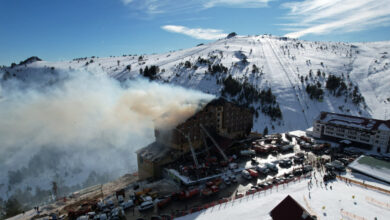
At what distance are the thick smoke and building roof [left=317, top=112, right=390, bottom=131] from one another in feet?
100.0

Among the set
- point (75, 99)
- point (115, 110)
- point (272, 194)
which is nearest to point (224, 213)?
point (272, 194)

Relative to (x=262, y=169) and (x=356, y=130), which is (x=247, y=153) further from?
(x=356, y=130)

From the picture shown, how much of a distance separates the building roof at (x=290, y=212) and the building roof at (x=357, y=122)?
121 feet

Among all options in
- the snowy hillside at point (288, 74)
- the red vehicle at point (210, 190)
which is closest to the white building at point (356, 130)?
the snowy hillside at point (288, 74)

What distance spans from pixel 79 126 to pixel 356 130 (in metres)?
86.2

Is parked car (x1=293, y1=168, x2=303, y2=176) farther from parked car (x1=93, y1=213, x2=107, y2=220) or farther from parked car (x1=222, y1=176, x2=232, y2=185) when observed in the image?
parked car (x1=93, y1=213, x2=107, y2=220)

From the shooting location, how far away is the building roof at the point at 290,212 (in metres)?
22.0

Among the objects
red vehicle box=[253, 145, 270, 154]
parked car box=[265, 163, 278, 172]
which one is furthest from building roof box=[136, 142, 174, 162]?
parked car box=[265, 163, 278, 172]

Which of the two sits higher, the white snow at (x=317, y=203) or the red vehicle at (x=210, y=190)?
the red vehicle at (x=210, y=190)

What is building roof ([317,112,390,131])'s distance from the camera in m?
47.2

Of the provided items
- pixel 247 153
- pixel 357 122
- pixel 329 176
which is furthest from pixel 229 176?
pixel 357 122

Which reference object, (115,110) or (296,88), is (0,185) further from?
(296,88)

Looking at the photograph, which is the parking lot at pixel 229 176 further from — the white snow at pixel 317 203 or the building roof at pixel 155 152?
the building roof at pixel 155 152

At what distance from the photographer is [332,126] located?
52688 millimetres
